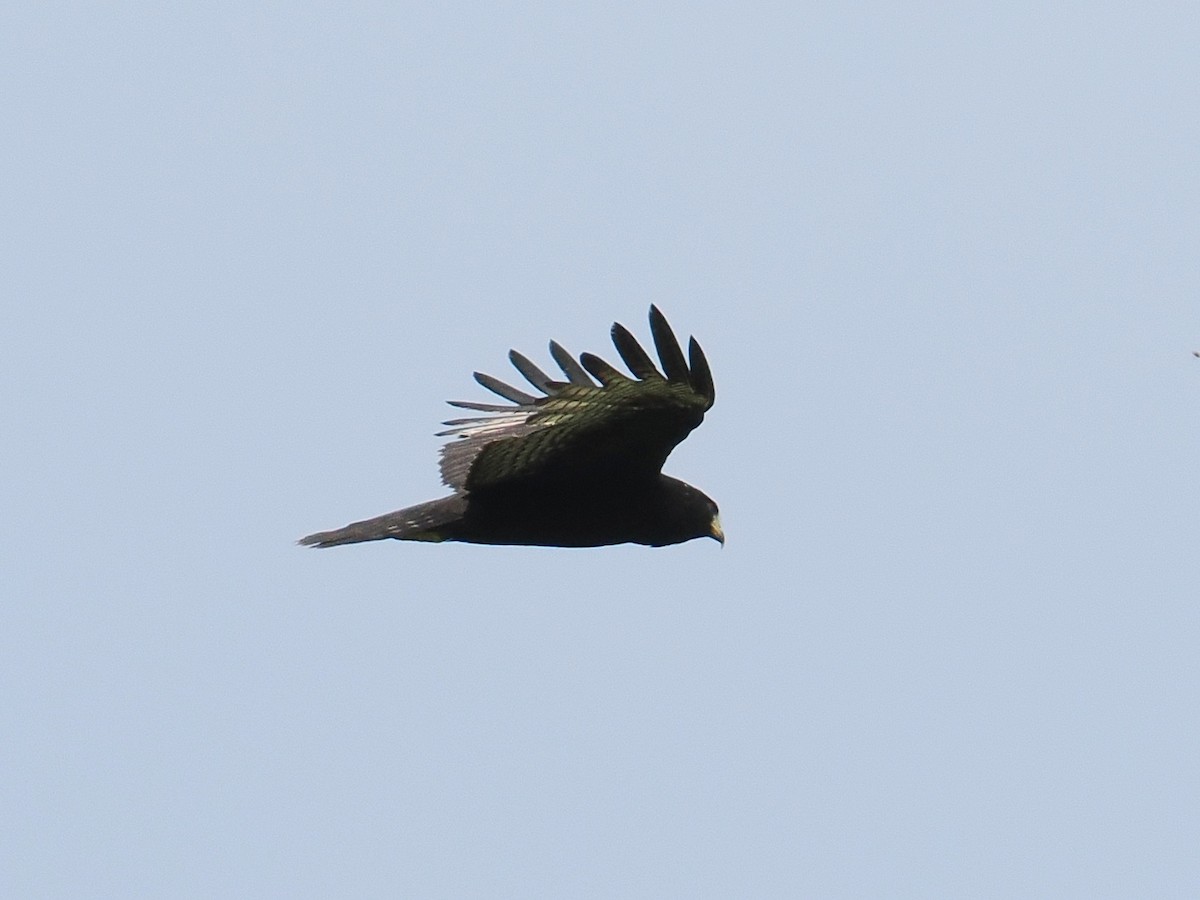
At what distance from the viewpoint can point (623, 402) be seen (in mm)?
9617

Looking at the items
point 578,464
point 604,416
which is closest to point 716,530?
point 578,464

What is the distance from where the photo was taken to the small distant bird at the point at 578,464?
944 cm

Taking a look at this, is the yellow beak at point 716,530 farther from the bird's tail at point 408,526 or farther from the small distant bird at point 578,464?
the bird's tail at point 408,526

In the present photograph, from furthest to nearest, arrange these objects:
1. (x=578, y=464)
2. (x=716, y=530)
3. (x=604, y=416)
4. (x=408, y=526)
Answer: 1. (x=716, y=530)
2. (x=408, y=526)
3. (x=578, y=464)
4. (x=604, y=416)

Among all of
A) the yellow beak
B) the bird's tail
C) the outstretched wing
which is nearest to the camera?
the outstretched wing

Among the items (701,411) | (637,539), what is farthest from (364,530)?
(701,411)

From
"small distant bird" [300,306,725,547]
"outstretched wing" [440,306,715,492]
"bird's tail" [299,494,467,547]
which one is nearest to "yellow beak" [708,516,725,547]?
"small distant bird" [300,306,725,547]

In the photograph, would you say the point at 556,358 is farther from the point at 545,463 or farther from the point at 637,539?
the point at 637,539

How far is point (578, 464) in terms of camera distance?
10.1m

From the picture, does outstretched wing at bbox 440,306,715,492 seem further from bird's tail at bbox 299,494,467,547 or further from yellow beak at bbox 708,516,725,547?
yellow beak at bbox 708,516,725,547

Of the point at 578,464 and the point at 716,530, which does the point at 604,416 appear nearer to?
the point at 578,464

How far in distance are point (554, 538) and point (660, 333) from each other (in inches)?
69.5

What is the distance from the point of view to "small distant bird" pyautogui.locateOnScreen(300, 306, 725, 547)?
9.44m

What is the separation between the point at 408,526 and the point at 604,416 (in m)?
1.35
